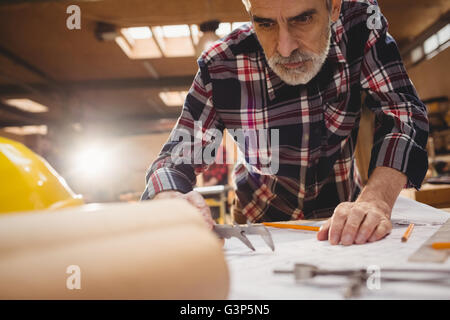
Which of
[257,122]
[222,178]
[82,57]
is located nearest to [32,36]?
[82,57]

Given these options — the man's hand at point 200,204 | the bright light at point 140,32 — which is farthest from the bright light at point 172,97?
the man's hand at point 200,204

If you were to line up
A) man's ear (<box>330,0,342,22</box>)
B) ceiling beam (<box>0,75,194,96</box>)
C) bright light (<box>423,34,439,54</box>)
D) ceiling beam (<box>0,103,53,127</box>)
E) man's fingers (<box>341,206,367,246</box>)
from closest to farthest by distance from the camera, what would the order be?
1. man's fingers (<box>341,206,367,246</box>)
2. man's ear (<box>330,0,342,22</box>)
3. bright light (<box>423,34,439,54</box>)
4. ceiling beam (<box>0,75,194,96</box>)
5. ceiling beam (<box>0,103,53,127</box>)

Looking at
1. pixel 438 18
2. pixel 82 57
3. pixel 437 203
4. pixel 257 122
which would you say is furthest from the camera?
pixel 82 57

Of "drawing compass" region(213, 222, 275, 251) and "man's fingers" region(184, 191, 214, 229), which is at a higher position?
"man's fingers" region(184, 191, 214, 229)

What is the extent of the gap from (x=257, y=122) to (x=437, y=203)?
4.41 ft

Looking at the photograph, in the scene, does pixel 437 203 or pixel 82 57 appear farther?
pixel 82 57

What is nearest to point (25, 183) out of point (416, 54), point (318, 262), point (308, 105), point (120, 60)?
point (318, 262)

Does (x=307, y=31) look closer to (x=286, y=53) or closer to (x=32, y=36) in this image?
(x=286, y=53)

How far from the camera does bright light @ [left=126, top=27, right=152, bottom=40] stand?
5.27m

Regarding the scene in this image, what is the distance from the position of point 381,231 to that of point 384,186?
221 mm

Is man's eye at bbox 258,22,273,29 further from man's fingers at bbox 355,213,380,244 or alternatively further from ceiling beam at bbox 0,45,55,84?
ceiling beam at bbox 0,45,55,84

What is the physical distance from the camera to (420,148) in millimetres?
944

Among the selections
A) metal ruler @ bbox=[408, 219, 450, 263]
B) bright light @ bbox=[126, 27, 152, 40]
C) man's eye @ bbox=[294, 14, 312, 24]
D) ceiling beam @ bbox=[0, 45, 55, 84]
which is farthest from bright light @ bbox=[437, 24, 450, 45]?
ceiling beam @ bbox=[0, 45, 55, 84]

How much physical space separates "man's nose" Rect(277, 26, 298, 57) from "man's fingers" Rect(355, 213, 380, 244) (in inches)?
22.2
